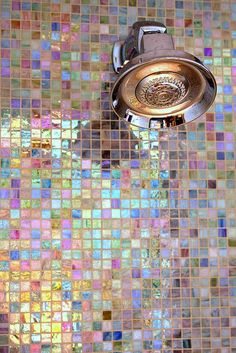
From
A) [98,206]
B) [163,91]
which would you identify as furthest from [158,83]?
[98,206]

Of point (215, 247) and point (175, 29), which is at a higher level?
point (175, 29)

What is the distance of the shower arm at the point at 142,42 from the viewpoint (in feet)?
3.75

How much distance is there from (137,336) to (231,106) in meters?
0.61

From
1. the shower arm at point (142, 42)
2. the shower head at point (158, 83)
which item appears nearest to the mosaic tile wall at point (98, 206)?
the shower arm at point (142, 42)

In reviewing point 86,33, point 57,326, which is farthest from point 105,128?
point 57,326

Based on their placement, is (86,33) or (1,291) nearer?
(1,291)

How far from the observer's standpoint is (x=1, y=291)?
4.54 feet

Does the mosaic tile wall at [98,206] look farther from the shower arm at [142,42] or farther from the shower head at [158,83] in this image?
the shower head at [158,83]

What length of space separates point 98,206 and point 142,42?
0.44 m

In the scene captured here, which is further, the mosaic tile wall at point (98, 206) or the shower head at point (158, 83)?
the mosaic tile wall at point (98, 206)

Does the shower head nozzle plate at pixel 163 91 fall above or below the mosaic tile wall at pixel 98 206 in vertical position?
above

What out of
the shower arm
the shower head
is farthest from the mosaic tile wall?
the shower head

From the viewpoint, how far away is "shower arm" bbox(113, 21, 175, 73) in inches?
45.0

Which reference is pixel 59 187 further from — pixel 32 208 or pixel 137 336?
pixel 137 336
